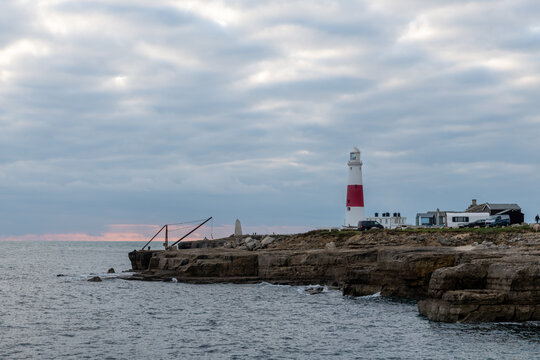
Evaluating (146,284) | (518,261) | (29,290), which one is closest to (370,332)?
(518,261)

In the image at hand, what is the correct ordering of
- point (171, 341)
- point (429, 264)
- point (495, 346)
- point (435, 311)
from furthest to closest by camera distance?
point (429, 264)
point (435, 311)
point (171, 341)
point (495, 346)

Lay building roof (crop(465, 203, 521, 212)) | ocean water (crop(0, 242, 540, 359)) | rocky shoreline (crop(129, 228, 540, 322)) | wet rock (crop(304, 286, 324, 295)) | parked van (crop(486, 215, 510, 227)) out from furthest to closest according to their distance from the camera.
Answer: building roof (crop(465, 203, 521, 212)), parked van (crop(486, 215, 510, 227)), wet rock (crop(304, 286, 324, 295)), rocky shoreline (crop(129, 228, 540, 322)), ocean water (crop(0, 242, 540, 359))

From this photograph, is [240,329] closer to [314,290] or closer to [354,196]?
[314,290]

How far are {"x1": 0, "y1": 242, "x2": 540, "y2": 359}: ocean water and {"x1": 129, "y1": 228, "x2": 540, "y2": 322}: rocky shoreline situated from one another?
3.72 ft

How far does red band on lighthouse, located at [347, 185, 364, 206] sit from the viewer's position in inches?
3339

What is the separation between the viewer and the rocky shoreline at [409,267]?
2870cm

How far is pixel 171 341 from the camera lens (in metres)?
27.3

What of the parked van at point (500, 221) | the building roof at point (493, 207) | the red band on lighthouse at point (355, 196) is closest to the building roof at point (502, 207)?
the building roof at point (493, 207)

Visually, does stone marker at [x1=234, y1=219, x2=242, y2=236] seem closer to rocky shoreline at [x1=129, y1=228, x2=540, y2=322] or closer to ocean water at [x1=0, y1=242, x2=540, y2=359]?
rocky shoreline at [x1=129, y1=228, x2=540, y2=322]

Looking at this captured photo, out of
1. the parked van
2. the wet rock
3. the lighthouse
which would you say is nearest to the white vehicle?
the lighthouse

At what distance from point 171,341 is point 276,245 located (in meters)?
41.3

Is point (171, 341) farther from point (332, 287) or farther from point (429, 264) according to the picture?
point (332, 287)

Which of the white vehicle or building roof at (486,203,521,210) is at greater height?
building roof at (486,203,521,210)

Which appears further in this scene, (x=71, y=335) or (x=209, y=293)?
(x=209, y=293)
